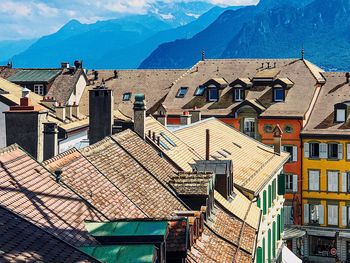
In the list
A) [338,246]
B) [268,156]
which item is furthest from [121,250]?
[338,246]

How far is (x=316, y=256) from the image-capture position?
5800 centimetres

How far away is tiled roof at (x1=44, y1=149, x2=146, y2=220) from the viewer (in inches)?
677

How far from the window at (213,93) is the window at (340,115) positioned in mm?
10491

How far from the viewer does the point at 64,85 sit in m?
70.1

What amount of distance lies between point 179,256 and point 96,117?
410 inches

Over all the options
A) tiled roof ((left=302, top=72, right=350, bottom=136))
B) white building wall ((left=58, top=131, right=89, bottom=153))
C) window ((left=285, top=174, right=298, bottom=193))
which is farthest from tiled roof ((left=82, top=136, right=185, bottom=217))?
window ((left=285, top=174, right=298, bottom=193))

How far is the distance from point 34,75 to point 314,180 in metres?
28.6

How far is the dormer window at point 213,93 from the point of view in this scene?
64.4 meters

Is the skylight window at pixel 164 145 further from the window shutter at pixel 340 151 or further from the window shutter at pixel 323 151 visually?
the window shutter at pixel 323 151

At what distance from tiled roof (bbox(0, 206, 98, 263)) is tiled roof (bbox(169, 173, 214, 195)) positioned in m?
9.56

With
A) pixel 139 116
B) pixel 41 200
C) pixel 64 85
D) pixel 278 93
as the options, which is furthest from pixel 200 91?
pixel 41 200

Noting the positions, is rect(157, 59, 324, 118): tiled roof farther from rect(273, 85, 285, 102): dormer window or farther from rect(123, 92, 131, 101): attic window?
rect(123, 92, 131, 101): attic window

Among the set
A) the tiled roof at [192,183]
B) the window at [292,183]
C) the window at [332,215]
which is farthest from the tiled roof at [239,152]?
the window at [292,183]

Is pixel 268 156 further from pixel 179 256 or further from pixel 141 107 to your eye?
pixel 179 256
